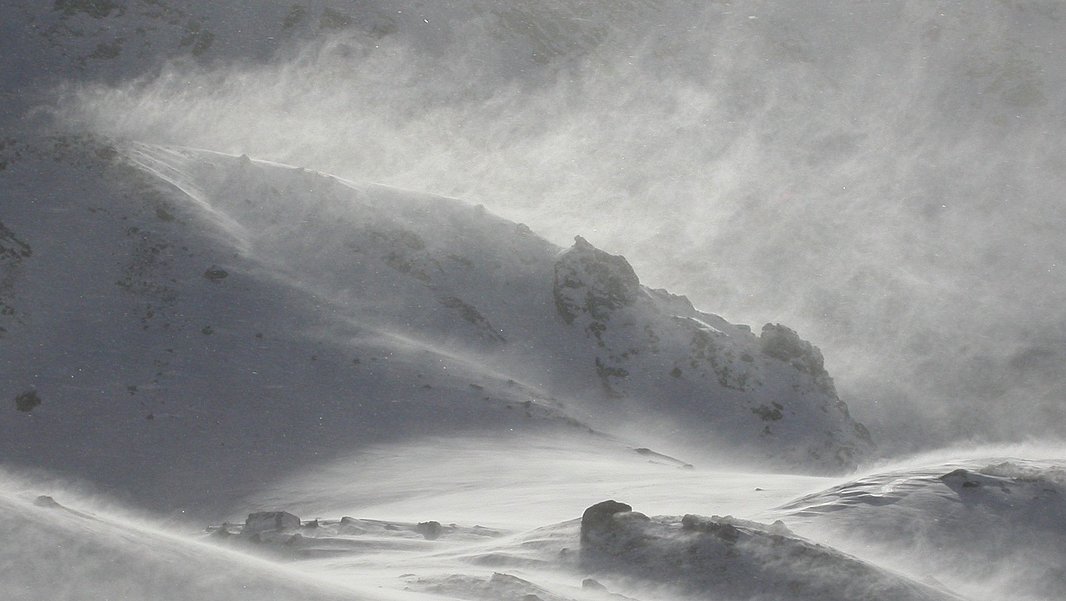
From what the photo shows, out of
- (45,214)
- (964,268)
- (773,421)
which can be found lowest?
(773,421)

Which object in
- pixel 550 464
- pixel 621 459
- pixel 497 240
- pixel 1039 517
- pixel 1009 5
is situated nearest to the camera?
pixel 1039 517

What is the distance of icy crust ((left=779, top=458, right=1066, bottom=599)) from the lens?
43.9ft

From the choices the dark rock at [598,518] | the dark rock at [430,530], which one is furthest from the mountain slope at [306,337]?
the dark rock at [598,518]

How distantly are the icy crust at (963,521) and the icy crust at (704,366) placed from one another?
16.9 m

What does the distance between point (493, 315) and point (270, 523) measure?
20397 millimetres

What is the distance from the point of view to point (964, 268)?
9144 centimetres

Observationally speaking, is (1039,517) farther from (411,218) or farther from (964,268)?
(964,268)

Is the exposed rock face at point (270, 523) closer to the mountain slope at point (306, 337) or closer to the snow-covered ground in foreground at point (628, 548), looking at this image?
the snow-covered ground in foreground at point (628, 548)

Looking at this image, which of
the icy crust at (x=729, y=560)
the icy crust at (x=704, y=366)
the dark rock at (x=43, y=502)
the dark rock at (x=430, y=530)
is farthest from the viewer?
the icy crust at (x=704, y=366)

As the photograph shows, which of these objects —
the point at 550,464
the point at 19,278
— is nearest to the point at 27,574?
the point at 550,464

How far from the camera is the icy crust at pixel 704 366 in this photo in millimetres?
33906

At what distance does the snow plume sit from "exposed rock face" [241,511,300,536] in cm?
3503

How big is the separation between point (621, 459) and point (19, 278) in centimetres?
1672

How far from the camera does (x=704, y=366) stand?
3569 centimetres
